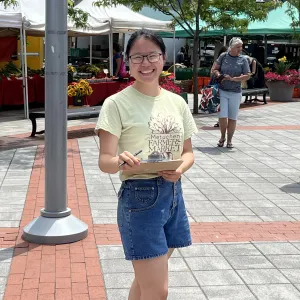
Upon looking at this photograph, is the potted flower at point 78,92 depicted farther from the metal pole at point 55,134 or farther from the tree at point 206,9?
the metal pole at point 55,134

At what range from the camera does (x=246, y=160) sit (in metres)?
9.56

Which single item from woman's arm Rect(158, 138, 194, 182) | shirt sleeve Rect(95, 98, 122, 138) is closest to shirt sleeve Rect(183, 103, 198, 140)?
woman's arm Rect(158, 138, 194, 182)

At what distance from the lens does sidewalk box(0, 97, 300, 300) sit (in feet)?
14.5

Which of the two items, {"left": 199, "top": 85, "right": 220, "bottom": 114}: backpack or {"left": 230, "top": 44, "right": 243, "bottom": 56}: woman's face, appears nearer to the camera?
{"left": 230, "top": 44, "right": 243, "bottom": 56}: woman's face

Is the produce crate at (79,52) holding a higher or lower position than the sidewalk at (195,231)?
higher

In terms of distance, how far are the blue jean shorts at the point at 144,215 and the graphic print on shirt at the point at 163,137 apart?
137mm

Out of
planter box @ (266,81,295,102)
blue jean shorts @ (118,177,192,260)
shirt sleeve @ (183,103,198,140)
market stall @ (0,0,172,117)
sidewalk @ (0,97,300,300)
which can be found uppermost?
market stall @ (0,0,172,117)

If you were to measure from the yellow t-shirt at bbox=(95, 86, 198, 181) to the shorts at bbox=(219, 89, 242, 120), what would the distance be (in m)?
7.24

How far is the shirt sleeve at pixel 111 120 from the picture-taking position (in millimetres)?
2955

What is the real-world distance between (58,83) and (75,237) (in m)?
1.33

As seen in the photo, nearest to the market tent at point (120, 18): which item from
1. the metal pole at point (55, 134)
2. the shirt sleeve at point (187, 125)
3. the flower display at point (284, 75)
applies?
the flower display at point (284, 75)

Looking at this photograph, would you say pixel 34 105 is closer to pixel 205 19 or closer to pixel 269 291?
pixel 205 19

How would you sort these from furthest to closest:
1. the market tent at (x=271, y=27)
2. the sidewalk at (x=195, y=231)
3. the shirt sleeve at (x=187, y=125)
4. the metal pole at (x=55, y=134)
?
1. the market tent at (x=271, y=27)
2. the metal pole at (x=55, y=134)
3. the sidewalk at (x=195, y=231)
4. the shirt sleeve at (x=187, y=125)

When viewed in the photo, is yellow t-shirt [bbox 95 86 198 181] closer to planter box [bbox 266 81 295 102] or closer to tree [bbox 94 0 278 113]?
tree [bbox 94 0 278 113]
